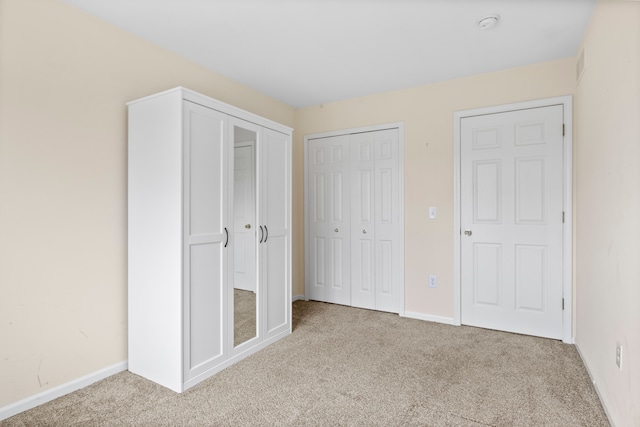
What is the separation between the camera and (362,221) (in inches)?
153

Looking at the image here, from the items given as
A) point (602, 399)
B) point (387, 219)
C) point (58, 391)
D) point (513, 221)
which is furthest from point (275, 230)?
point (602, 399)

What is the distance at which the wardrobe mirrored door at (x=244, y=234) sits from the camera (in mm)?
2555

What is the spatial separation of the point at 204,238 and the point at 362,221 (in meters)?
2.03

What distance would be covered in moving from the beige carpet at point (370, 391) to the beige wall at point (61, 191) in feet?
1.10

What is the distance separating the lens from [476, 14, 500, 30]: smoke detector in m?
2.28

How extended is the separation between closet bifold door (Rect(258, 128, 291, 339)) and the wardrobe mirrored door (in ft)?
0.29

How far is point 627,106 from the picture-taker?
1598mm

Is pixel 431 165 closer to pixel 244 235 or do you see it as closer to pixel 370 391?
pixel 244 235

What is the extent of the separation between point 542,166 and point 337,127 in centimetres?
210

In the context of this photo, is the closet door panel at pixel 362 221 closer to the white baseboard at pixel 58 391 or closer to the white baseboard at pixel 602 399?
the white baseboard at pixel 602 399

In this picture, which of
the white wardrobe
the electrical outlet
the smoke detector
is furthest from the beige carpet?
the smoke detector

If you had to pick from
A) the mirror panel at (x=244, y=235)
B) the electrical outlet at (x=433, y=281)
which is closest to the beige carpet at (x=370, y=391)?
the mirror panel at (x=244, y=235)

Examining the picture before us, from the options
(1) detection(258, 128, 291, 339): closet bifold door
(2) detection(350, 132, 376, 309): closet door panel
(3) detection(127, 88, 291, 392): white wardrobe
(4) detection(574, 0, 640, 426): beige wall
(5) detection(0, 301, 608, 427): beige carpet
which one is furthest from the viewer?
(2) detection(350, 132, 376, 309): closet door panel

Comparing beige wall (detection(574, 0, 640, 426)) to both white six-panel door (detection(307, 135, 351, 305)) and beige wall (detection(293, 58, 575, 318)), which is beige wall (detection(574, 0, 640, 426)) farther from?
white six-panel door (detection(307, 135, 351, 305))
